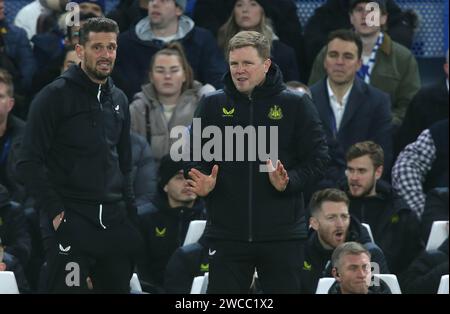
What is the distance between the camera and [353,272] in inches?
298

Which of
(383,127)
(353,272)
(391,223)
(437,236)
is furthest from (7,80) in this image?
(437,236)

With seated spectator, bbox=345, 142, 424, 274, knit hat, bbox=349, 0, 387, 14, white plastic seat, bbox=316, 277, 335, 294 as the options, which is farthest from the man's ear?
knit hat, bbox=349, 0, 387, 14

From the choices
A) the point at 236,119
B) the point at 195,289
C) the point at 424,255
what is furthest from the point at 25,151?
the point at 424,255

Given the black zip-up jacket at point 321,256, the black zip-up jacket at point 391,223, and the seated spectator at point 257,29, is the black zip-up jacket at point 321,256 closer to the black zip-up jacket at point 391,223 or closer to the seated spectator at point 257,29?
the black zip-up jacket at point 391,223

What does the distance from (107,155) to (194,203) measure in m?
2.28

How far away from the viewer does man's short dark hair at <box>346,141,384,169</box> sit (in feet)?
29.2

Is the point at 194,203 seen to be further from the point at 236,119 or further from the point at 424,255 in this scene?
the point at 236,119

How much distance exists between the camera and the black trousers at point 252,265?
6602 millimetres

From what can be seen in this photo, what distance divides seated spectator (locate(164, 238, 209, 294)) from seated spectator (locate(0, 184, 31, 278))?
0.95 metres

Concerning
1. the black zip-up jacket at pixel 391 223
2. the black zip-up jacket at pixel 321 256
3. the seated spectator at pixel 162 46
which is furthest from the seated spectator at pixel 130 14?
the black zip-up jacket at pixel 321 256

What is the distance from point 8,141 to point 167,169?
1.14 meters

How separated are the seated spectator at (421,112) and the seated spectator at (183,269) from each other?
2.21 meters

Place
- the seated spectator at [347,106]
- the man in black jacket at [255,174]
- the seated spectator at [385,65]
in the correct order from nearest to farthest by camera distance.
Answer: the man in black jacket at [255,174]
the seated spectator at [347,106]
the seated spectator at [385,65]

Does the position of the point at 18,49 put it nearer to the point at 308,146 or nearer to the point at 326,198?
the point at 326,198
